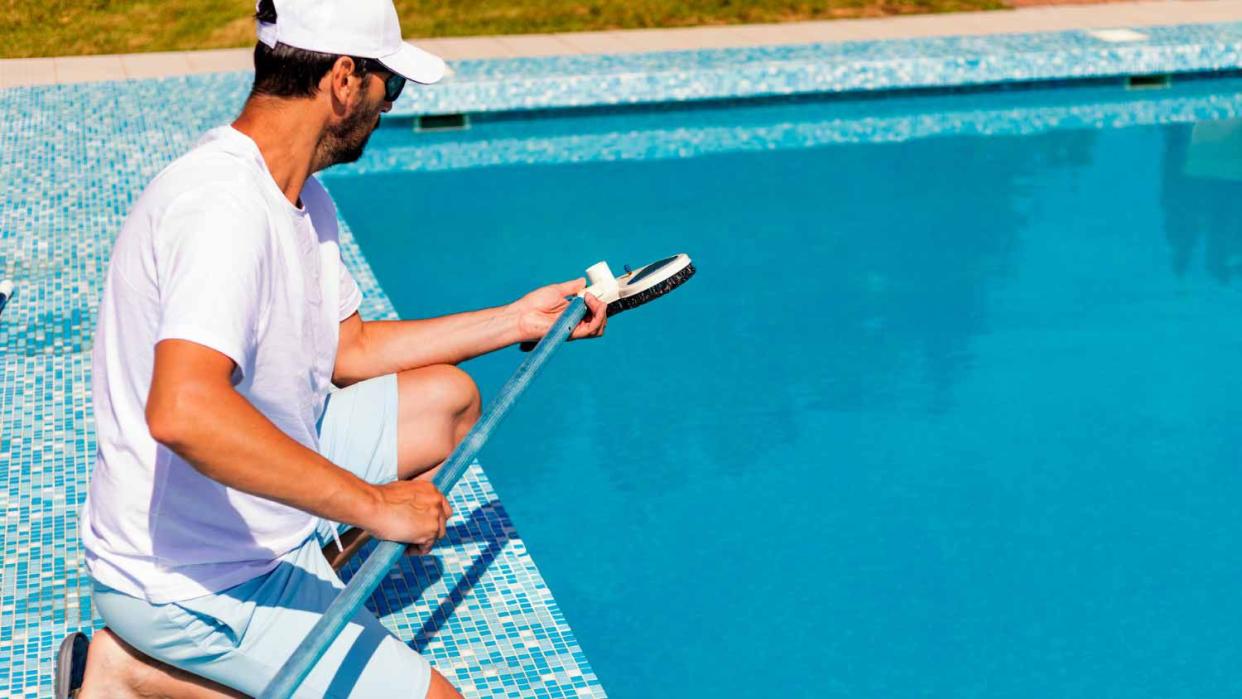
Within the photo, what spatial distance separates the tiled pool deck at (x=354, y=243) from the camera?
11.7ft

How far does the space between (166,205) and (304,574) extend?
A: 2.33ft

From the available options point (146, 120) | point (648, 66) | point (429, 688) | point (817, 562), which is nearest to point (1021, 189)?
point (648, 66)

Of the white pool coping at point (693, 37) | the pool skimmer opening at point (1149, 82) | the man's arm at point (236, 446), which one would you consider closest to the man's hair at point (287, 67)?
the man's arm at point (236, 446)

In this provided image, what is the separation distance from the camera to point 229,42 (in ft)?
34.4

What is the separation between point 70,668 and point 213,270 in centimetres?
102

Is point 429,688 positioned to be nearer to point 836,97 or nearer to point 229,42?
point 836,97

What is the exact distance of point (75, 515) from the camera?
13.4 feet

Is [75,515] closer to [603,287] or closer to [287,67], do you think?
[603,287]

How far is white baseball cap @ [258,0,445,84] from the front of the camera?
2322 millimetres

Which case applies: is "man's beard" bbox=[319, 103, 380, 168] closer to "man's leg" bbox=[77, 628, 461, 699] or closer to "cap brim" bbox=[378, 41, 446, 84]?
"cap brim" bbox=[378, 41, 446, 84]

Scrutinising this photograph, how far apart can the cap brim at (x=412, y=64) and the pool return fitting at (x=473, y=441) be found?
20.9 inches

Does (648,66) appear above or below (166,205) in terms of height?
below

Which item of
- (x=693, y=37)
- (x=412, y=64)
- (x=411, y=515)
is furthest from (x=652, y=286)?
(x=693, y=37)

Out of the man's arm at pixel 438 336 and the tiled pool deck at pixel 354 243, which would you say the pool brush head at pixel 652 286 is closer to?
the man's arm at pixel 438 336
